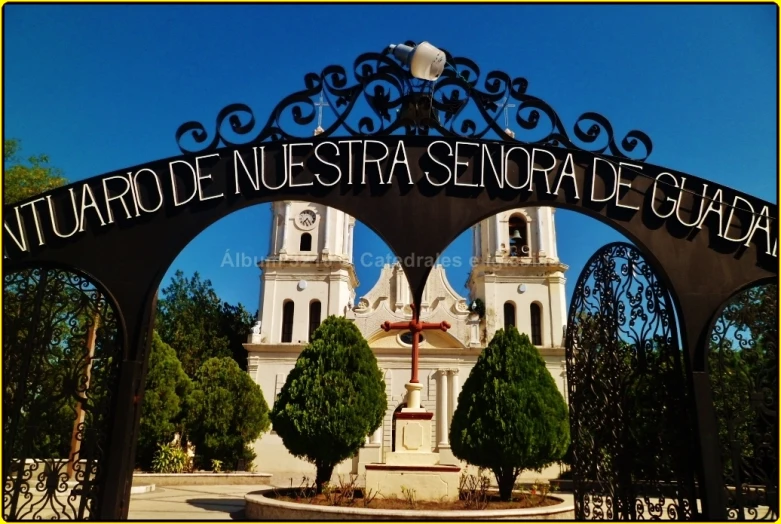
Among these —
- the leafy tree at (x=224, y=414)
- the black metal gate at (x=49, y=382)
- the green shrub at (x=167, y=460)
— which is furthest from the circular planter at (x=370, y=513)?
the leafy tree at (x=224, y=414)

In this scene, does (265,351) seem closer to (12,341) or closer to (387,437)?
(387,437)

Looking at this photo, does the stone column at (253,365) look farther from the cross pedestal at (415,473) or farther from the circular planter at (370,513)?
the cross pedestal at (415,473)

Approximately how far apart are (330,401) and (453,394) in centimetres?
1334

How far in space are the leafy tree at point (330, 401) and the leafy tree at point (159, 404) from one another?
22.5ft

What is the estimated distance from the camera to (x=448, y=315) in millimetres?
27672

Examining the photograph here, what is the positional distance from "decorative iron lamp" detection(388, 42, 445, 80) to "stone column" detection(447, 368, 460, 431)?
21869 millimetres

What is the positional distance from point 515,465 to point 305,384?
497cm

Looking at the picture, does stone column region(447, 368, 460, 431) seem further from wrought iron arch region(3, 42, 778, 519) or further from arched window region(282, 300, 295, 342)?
wrought iron arch region(3, 42, 778, 519)

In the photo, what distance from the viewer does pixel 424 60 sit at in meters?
4.71

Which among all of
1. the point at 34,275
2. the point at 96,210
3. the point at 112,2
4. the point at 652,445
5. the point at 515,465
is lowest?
the point at 515,465

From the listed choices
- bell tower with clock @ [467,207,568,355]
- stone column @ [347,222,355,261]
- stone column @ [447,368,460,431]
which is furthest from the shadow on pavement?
stone column @ [347,222,355,261]

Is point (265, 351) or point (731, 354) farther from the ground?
point (265, 351)

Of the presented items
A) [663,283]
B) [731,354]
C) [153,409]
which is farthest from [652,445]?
[153,409]

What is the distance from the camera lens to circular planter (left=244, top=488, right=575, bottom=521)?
8297mm
